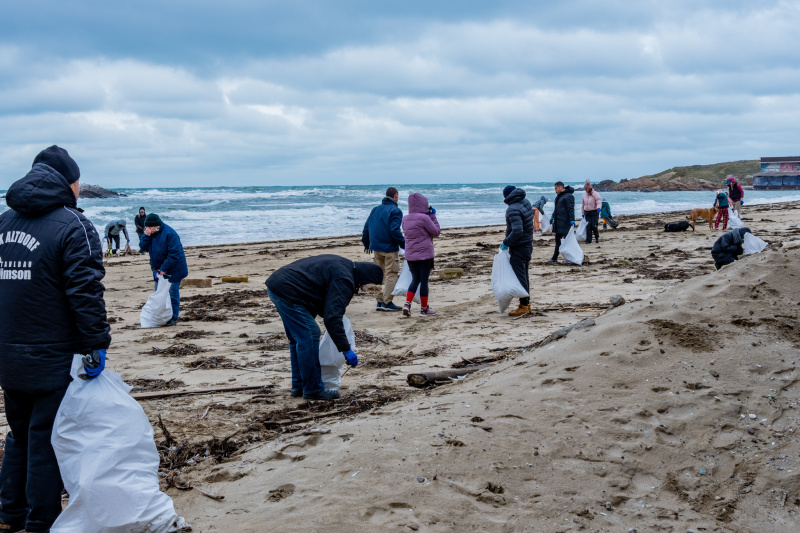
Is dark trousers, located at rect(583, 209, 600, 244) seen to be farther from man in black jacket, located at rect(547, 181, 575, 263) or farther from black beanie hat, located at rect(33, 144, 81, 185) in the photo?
black beanie hat, located at rect(33, 144, 81, 185)

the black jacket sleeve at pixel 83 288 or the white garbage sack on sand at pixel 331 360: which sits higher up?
the black jacket sleeve at pixel 83 288

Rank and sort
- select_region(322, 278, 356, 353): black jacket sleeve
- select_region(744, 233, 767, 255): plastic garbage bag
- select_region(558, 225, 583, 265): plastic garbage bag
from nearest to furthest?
1. select_region(322, 278, 356, 353): black jacket sleeve
2. select_region(744, 233, 767, 255): plastic garbage bag
3. select_region(558, 225, 583, 265): plastic garbage bag

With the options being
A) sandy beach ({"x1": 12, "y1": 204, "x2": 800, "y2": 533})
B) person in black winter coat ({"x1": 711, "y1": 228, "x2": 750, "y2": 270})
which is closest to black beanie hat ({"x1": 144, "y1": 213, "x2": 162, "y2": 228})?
sandy beach ({"x1": 12, "y1": 204, "x2": 800, "y2": 533})

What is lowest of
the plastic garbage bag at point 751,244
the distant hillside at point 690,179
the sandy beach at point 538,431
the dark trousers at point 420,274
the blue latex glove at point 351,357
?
the sandy beach at point 538,431

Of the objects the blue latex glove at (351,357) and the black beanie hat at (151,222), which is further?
the black beanie hat at (151,222)

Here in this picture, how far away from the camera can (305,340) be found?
5137 mm

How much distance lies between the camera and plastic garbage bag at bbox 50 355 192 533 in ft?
9.58

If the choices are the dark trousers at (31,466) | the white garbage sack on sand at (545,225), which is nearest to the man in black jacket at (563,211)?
the white garbage sack on sand at (545,225)

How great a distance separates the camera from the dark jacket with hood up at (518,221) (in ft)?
26.8

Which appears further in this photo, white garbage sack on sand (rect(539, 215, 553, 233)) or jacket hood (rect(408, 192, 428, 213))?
white garbage sack on sand (rect(539, 215, 553, 233))

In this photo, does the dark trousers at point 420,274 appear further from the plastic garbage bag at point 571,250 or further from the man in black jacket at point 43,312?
the man in black jacket at point 43,312

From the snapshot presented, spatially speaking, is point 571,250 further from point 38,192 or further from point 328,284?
point 38,192

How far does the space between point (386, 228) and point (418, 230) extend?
0.73 metres

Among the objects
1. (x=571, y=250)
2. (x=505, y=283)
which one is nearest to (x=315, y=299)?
(x=505, y=283)
